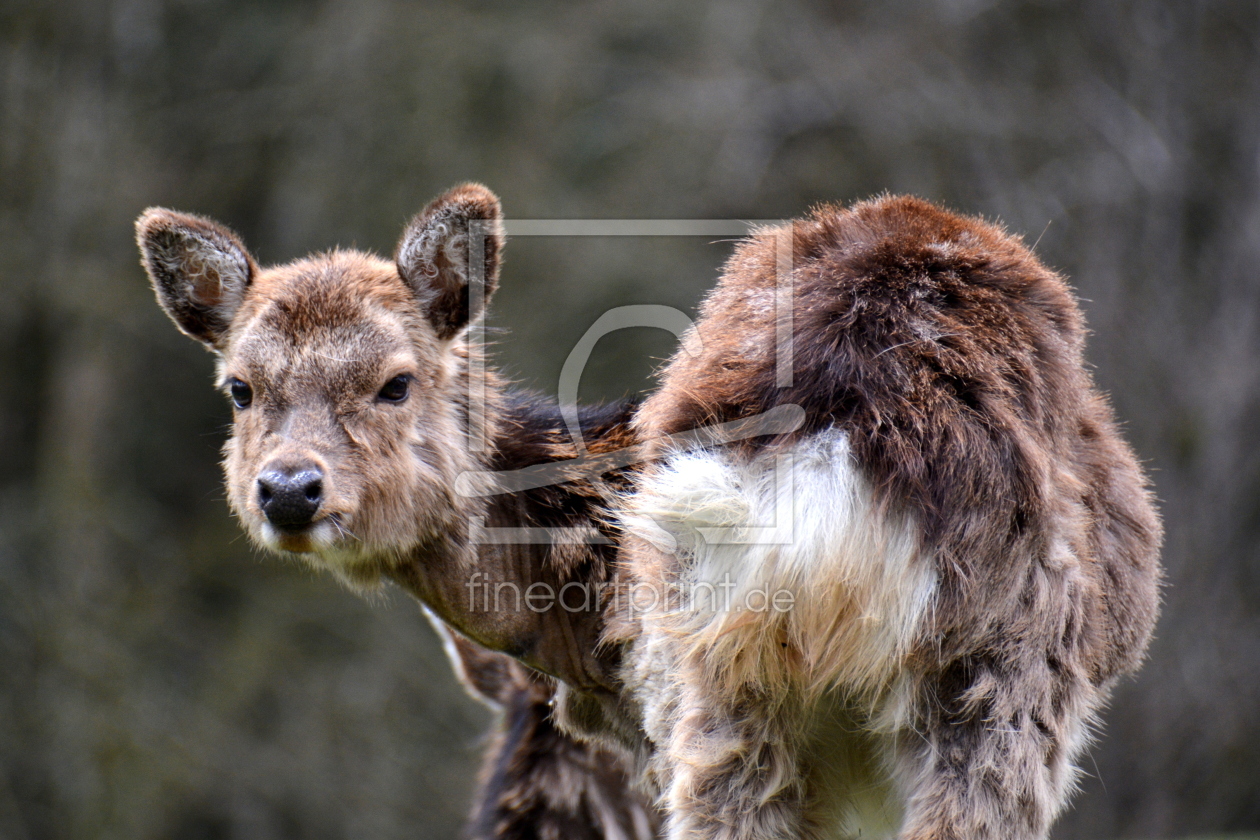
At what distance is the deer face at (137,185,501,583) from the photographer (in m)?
3.71

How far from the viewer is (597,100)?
31.2 feet

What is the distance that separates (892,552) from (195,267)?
2.77m

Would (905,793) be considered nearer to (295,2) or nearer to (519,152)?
(519,152)

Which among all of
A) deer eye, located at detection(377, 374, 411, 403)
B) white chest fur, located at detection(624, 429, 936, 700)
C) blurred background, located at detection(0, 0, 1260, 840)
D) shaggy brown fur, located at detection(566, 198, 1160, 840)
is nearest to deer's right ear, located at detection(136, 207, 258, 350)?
deer eye, located at detection(377, 374, 411, 403)

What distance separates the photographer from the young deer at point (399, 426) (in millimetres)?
3773

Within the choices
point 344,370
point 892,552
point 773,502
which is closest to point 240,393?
point 344,370

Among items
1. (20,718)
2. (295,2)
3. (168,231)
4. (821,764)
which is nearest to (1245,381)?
(821,764)

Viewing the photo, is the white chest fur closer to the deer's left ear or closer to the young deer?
the young deer

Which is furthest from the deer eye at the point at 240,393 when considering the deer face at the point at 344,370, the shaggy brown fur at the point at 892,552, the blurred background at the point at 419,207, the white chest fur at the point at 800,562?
the blurred background at the point at 419,207

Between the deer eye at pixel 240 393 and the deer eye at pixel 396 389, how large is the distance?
1.50 ft

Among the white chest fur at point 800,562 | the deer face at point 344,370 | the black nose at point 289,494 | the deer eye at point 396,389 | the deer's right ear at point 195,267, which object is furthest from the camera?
the deer's right ear at point 195,267

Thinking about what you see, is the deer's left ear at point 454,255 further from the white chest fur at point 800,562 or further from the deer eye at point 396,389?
the white chest fur at point 800,562

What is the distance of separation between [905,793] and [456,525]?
1.79m

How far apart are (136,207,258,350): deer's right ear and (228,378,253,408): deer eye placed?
339 mm
